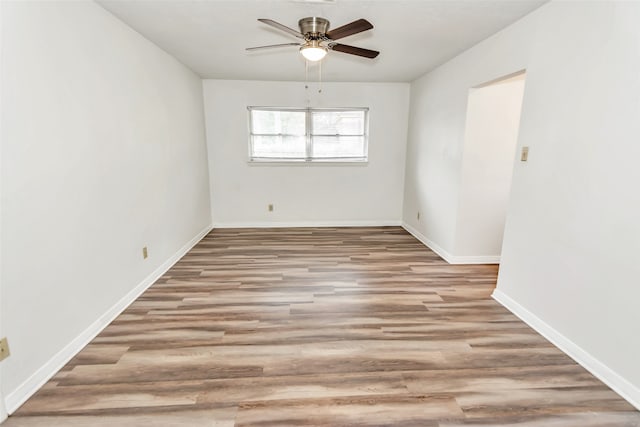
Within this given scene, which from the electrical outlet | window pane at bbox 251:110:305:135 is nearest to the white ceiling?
window pane at bbox 251:110:305:135

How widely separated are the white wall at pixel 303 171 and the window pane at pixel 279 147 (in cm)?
19

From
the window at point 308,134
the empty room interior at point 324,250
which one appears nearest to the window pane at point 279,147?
the window at point 308,134

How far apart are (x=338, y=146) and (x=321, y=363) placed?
382 cm

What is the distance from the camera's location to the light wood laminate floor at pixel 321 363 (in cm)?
155

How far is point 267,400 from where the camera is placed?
1639mm

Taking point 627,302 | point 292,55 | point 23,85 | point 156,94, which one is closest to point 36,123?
point 23,85

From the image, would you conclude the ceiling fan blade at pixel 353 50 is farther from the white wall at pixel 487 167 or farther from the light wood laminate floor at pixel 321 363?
the light wood laminate floor at pixel 321 363

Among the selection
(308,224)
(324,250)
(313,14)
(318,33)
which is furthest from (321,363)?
(308,224)

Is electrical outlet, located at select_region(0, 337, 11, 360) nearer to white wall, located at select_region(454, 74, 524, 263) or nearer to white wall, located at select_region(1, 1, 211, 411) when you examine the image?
white wall, located at select_region(1, 1, 211, 411)

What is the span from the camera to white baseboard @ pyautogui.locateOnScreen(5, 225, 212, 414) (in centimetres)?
158

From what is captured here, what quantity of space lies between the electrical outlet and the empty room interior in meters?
0.01

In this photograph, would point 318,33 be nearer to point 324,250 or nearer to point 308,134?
point 324,250

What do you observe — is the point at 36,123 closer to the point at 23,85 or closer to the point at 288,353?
the point at 23,85

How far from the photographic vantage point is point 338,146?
5.13 m
